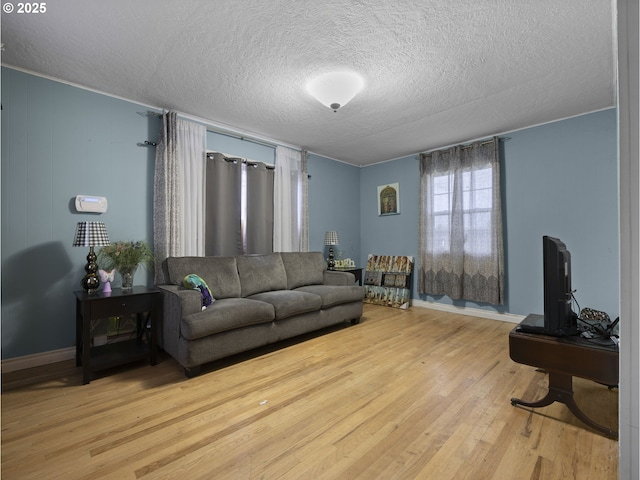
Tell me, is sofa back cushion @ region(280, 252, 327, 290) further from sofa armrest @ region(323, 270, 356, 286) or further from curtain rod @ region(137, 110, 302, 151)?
curtain rod @ region(137, 110, 302, 151)

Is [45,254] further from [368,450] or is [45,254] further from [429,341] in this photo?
[429,341]

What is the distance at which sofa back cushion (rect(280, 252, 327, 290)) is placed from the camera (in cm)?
393

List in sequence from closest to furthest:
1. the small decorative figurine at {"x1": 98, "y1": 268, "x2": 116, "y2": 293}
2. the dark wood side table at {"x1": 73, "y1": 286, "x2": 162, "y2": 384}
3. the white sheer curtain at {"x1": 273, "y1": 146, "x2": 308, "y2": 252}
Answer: the dark wood side table at {"x1": 73, "y1": 286, "x2": 162, "y2": 384} → the small decorative figurine at {"x1": 98, "y1": 268, "x2": 116, "y2": 293} → the white sheer curtain at {"x1": 273, "y1": 146, "x2": 308, "y2": 252}

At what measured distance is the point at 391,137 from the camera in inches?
166

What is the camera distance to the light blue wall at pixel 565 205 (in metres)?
3.29

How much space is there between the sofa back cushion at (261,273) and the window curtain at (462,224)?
236 centimetres

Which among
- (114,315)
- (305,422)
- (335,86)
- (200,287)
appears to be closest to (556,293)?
(305,422)

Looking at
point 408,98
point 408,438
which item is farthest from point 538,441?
point 408,98

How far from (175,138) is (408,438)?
3.47 metres

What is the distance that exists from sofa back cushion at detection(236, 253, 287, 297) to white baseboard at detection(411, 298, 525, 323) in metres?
2.41

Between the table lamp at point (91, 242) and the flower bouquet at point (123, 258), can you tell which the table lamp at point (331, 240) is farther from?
the table lamp at point (91, 242)

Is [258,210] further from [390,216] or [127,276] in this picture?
[390,216]

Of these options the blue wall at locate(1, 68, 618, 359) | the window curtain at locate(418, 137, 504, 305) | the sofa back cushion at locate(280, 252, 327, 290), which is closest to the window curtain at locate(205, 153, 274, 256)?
the blue wall at locate(1, 68, 618, 359)

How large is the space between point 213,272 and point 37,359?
160 centimetres
